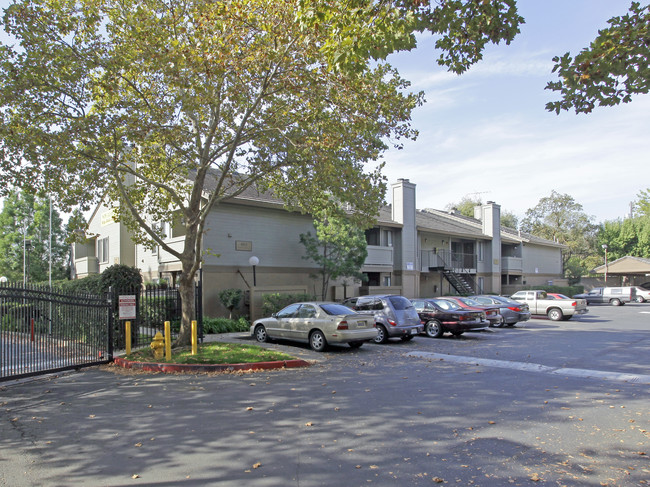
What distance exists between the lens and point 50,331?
38.8ft

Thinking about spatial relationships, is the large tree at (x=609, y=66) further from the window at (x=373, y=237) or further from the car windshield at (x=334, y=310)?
the window at (x=373, y=237)

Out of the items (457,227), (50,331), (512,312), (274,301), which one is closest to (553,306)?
(512,312)

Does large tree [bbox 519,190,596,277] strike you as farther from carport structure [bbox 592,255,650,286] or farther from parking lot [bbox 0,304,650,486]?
parking lot [bbox 0,304,650,486]

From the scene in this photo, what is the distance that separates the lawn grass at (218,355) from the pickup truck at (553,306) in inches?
760

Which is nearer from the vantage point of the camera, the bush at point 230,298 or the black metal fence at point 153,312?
the black metal fence at point 153,312

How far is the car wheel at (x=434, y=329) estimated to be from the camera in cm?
1731

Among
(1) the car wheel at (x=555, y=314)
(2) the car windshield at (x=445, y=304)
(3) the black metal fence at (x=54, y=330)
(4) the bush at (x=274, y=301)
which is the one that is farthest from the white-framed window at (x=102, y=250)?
(1) the car wheel at (x=555, y=314)

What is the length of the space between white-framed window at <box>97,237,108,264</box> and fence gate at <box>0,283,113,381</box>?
13884mm

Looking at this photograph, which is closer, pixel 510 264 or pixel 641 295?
pixel 510 264

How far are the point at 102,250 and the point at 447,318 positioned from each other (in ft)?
65.4

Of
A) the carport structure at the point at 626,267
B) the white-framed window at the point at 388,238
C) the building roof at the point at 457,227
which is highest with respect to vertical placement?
the building roof at the point at 457,227

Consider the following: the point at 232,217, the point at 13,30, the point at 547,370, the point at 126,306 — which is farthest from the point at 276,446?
the point at 232,217

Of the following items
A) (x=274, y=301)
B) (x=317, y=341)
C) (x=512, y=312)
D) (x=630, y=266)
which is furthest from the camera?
(x=630, y=266)

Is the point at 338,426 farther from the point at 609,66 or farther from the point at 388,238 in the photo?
the point at 388,238
